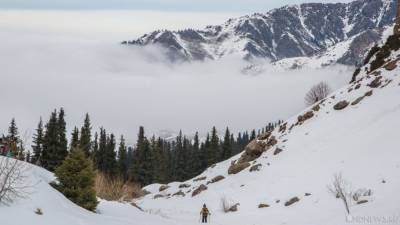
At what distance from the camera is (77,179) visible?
2364 centimetres

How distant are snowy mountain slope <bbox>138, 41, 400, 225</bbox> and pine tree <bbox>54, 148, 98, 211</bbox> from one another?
8577 mm

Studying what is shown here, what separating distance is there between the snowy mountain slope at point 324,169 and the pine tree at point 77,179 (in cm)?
858

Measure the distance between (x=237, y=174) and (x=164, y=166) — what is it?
5083 centimetres

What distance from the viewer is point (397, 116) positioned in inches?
1721

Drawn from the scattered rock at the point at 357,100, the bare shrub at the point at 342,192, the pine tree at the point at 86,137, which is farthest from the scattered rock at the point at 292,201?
the pine tree at the point at 86,137

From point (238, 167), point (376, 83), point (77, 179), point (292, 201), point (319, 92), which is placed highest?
point (319, 92)

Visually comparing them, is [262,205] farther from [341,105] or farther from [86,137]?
[86,137]

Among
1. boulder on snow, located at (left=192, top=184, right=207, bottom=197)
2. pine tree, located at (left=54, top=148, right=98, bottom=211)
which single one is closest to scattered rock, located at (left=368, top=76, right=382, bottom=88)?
boulder on snow, located at (left=192, top=184, right=207, bottom=197)

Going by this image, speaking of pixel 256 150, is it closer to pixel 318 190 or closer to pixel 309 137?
pixel 309 137

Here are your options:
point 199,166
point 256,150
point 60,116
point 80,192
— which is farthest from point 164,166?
point 80,192

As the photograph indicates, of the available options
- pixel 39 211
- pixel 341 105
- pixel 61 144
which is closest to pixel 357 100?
pixel 341 105

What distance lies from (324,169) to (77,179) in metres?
26.4

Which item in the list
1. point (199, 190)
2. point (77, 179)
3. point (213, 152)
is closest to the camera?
point (77, 179)

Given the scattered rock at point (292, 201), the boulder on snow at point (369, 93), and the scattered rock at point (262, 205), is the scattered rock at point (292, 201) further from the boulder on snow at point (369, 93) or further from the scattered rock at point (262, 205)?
the boulder on snow at point (369, 93)
